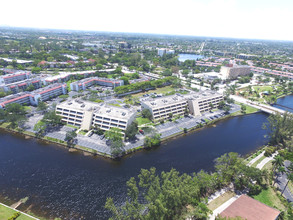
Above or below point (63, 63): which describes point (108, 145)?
below

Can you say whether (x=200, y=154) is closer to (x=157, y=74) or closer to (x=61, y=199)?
(x=61, y=199)

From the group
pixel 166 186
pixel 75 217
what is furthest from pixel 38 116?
pixel 166 186

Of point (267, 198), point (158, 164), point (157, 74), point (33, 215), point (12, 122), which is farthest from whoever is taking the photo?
point (157, 74)

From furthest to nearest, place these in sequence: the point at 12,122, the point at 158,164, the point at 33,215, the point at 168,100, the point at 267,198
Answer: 1. the point at 168,100
2. the point at 12,122
3. the point at 158,164
4. the point at 267,198
5. the point at 33,215

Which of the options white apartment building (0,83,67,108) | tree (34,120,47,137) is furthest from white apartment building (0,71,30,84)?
tree (34,120,47,137)

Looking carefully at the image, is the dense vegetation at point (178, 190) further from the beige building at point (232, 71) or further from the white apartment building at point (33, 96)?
the beige building at point (232, 71)

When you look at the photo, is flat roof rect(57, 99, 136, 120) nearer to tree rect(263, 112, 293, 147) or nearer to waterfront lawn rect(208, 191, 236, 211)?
waterfront lawn rect(208, 191, 236, 211)

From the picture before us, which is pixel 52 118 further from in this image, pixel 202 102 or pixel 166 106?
pixel 202 102

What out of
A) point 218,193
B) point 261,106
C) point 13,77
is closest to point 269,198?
point 218,193

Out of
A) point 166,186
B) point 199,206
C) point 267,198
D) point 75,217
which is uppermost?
point 166,186
